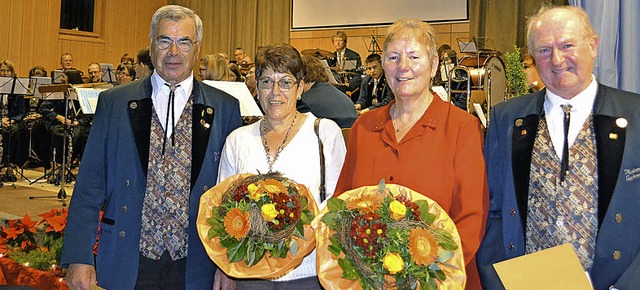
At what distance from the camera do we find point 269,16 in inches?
596

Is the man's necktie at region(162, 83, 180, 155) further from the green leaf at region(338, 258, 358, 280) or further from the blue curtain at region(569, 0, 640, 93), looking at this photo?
the blue curtain at region(569, 0, 640, 93)

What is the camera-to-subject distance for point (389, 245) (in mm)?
1718

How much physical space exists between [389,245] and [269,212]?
1.42ft

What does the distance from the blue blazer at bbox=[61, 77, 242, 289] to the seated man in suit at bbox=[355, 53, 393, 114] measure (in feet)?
25.1

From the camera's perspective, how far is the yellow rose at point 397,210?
1747 millimetres

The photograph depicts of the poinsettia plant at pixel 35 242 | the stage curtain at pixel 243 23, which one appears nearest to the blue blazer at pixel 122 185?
the poinsettia plant at pixel 35 242

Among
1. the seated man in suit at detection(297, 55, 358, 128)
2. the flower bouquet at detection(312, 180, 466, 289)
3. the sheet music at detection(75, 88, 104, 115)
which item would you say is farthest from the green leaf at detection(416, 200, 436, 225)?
the sheet music at detection(75, 88, 104, 115)

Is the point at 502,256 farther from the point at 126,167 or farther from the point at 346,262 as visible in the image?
the point at 126,167

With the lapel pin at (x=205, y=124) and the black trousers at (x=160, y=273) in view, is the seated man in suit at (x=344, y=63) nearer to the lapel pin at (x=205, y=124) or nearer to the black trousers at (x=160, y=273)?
the lapel pin at (x=205, y=124)

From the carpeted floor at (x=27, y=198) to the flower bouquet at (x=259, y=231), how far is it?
4931 mm

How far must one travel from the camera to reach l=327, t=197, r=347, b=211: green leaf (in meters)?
1.84

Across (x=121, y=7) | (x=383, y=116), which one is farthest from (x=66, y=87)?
(x=121, y=7)

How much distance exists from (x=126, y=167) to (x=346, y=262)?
3.27 feet

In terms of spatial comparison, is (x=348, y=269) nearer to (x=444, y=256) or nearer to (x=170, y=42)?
(x=444, y=256)
